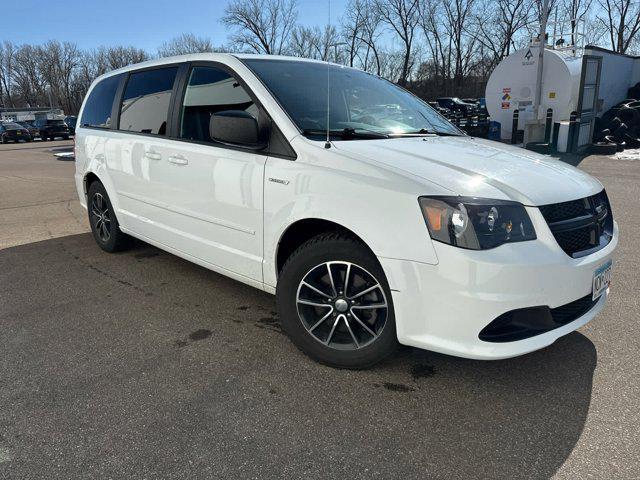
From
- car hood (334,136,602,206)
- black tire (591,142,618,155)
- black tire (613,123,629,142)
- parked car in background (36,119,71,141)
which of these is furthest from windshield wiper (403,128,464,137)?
parked car in background (36,119,71,141)

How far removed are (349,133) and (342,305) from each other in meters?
1.09

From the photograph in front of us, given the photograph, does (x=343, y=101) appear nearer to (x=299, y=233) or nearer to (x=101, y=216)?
(x=299, y=233)

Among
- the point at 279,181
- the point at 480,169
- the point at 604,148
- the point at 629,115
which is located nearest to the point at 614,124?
the point at 629,115

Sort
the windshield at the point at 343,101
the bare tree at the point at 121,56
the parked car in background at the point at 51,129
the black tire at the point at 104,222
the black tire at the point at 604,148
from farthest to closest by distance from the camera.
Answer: the bare tree at the point at 121,56 < the parked car in background at the point at 51,129 < the black tire at the point at 604,148 < the black tire at the point at 104,222 < the windshield at the point at 343,101

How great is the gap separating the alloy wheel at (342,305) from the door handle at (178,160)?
4.67ft

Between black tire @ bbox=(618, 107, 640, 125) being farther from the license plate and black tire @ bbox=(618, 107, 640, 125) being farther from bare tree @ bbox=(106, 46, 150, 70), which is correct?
bare tree @ bbox=(106, 46, 150, 70)

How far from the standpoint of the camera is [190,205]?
145 inches

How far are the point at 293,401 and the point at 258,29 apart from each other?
196ft

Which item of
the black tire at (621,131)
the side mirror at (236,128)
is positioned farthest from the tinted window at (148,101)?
the black tire at (621,131)

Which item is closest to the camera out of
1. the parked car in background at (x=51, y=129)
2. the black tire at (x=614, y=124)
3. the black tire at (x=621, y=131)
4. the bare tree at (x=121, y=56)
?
the black tire at (x=621, y=131)

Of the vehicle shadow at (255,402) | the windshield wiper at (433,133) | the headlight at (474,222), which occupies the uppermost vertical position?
the windshield wiper at (433,133)

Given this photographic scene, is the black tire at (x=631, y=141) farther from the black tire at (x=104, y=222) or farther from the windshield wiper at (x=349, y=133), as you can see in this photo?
the black tire at (x=104, y=222)

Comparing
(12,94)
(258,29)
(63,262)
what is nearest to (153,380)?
(63,262)

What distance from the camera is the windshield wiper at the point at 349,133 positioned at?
9.97 ft
